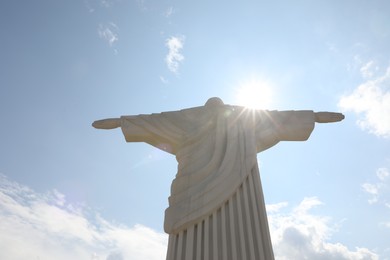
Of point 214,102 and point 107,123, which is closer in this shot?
point 107,123

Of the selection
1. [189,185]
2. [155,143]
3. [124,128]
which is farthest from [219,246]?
[124,128]

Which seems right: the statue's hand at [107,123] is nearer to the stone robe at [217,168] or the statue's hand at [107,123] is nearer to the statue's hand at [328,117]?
the stone robe at [217,168]

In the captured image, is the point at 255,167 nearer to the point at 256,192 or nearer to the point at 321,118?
the point at 256,192

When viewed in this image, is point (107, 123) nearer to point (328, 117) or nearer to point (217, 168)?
point (217, 168)

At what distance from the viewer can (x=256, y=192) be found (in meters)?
4.85

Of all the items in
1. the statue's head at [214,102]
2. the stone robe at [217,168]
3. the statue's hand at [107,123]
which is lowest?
the stone robe at [217,168]

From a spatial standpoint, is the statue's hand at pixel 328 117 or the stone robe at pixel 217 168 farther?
the statue's hand at pixel 328 117

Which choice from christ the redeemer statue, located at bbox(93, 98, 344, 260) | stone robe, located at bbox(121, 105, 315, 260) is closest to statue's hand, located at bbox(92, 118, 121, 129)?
christ the redeemer statue, located at bbox(93, 98, 344, 260)

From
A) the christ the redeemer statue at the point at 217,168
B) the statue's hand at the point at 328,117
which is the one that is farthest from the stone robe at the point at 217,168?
the statue's hand at the point at 328,117

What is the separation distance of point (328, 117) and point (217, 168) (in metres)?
2.38

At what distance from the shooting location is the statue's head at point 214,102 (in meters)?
6.25

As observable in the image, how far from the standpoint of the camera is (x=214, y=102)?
20.6 feet

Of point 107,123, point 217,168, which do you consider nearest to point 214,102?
point 217,168

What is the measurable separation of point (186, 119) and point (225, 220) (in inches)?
90.2
